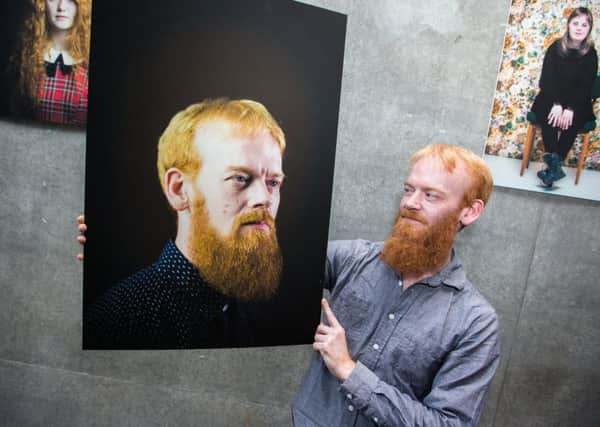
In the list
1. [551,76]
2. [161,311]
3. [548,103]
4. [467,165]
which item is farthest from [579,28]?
[161,311]

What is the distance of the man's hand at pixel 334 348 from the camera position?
3.51 ft

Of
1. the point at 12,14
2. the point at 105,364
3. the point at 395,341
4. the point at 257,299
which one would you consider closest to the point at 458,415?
the point at 395,341

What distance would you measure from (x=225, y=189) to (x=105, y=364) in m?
1.52

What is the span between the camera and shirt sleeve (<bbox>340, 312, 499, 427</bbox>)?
40.0 inches

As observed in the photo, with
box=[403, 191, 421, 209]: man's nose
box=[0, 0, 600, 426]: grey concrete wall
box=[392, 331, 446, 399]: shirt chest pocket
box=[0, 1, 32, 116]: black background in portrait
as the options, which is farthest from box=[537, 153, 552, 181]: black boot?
box=[0, 1, 32, 116]: black background in portrait

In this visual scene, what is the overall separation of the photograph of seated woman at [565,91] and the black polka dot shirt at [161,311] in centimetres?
161

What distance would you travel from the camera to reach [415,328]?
1.10 metres

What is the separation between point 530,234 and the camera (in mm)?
1795

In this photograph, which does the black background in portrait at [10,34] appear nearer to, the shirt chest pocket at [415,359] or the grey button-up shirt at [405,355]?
the grey button-up shirt at [405,355]

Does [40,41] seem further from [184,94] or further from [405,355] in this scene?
[405,355]

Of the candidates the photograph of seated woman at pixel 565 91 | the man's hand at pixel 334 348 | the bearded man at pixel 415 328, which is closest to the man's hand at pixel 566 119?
the photograph of seated woman at pixel 565 91

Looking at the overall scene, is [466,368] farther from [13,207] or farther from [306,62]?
[13,207]

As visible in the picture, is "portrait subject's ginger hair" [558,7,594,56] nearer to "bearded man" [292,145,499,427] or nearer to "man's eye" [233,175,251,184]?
"bearded man" [292,145,499,427]

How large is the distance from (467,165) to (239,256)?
745mm
